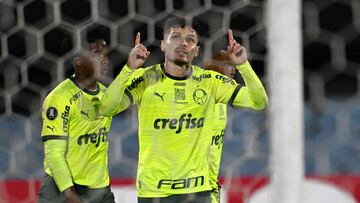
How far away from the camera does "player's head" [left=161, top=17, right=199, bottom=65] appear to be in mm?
Result: 1421

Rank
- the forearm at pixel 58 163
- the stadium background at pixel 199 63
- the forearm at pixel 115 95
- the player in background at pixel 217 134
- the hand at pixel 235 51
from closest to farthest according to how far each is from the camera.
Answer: the hand at pixel 235 51 → the forearm at pixel 115 95 → the forearm at pixel 58 163 → the player in background at pixel 217 134 → the stadium background at pixel 199 63

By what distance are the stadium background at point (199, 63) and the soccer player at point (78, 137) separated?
0.65 feet

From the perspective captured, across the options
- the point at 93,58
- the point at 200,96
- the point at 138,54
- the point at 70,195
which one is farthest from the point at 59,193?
the point at 138,54

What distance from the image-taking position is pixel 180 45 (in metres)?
1.42

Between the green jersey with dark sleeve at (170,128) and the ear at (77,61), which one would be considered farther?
the ear at (77,61)

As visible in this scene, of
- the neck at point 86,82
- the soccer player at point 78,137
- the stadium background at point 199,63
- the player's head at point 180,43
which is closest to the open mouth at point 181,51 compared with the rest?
the player's head at point 180,43

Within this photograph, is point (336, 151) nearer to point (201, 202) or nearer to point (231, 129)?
point (231, 129)


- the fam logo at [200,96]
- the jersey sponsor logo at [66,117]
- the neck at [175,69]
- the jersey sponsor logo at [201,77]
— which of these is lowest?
the jersey sponsor logo at [66,117]

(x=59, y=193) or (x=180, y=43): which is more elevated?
(x=180, y=43)

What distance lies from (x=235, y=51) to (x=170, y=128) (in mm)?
249

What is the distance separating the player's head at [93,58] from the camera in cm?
156

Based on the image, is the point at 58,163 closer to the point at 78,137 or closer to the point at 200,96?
the point at 78,137

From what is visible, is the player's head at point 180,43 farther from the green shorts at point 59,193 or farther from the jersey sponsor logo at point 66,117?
the green shorts at point 59,193

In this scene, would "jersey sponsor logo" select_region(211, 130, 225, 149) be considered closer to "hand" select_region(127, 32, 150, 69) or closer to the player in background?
the player in background
